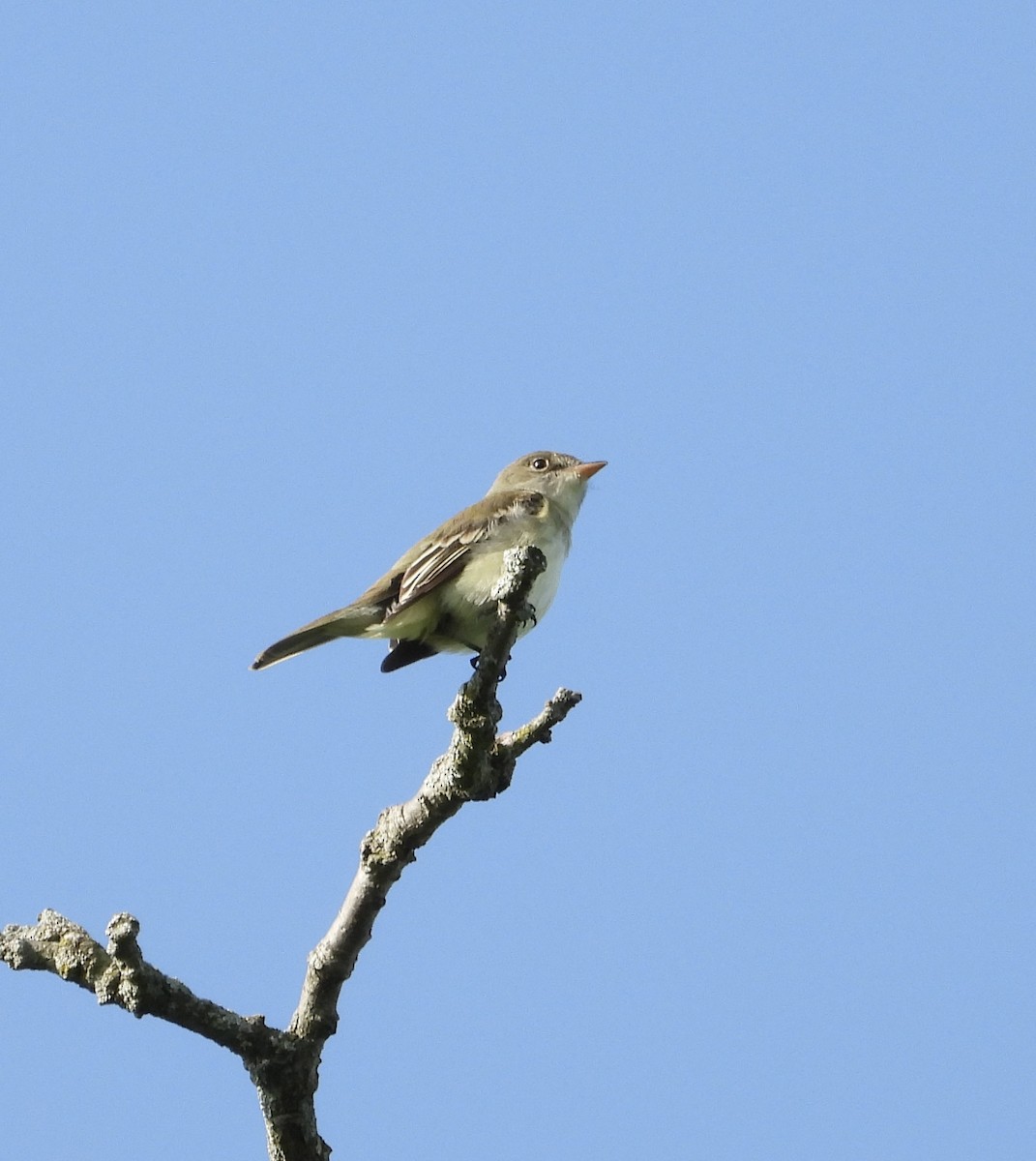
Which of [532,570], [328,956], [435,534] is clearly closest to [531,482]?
[435,534]

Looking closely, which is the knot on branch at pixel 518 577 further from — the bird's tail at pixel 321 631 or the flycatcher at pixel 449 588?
the bird's tail at pixel 321 631

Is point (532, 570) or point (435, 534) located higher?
point (435, 534)

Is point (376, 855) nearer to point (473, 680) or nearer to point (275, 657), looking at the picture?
point (473, 680)

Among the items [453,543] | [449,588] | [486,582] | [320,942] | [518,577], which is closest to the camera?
[320,942]

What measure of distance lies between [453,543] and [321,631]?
2.86 feet

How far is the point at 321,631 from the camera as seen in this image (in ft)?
26.6

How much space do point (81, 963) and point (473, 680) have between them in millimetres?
1682

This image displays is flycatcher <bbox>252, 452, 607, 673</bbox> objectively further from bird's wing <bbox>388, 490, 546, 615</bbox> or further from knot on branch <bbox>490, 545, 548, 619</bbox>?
knot on branch <bbox>490, 545, 548, 619</bbox>

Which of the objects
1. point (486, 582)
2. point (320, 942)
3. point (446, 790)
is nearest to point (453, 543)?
point (486, 582)

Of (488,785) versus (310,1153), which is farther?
(488,785)

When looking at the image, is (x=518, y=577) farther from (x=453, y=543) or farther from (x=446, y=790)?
(x=453, y=543)

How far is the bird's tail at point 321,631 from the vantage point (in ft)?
26.2

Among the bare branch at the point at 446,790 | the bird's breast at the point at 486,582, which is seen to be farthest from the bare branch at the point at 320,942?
the bird's breast at the point at 486,582

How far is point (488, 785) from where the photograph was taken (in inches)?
216
